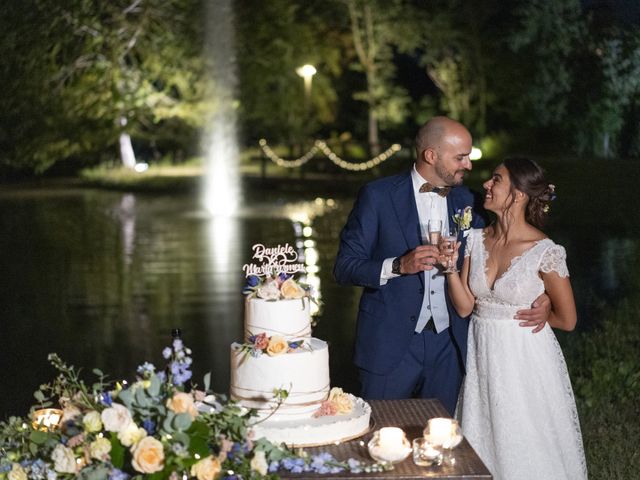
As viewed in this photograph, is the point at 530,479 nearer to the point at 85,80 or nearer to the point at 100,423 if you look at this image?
the point at 100,423

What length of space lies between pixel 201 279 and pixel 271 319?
11.0 m

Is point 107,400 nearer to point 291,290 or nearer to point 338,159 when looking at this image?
point 291,290

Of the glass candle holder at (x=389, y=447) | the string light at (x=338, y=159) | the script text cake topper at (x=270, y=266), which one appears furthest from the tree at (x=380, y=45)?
the glass candle holder at (x=389, y=447)

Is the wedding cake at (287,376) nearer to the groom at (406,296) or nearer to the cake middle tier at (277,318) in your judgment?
the cake middle tier at (277,318)

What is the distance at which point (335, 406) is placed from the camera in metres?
4.13

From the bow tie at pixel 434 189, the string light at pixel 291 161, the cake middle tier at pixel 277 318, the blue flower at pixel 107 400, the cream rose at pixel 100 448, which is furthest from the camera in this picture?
the string light at pixel 291 161

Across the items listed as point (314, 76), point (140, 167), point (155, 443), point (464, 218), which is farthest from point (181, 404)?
point (314, 76)

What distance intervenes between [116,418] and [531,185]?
243cm

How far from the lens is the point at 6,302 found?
1345cm

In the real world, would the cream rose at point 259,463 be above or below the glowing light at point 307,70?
below

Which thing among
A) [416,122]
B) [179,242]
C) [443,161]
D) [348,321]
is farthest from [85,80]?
[443,161]

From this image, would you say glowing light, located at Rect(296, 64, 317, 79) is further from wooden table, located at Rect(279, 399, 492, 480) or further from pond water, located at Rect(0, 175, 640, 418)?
wooden table, located at Rect(279, 399, 492, 480)

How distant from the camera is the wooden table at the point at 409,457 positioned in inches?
143

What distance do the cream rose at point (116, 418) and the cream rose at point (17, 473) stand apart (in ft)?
1.33
